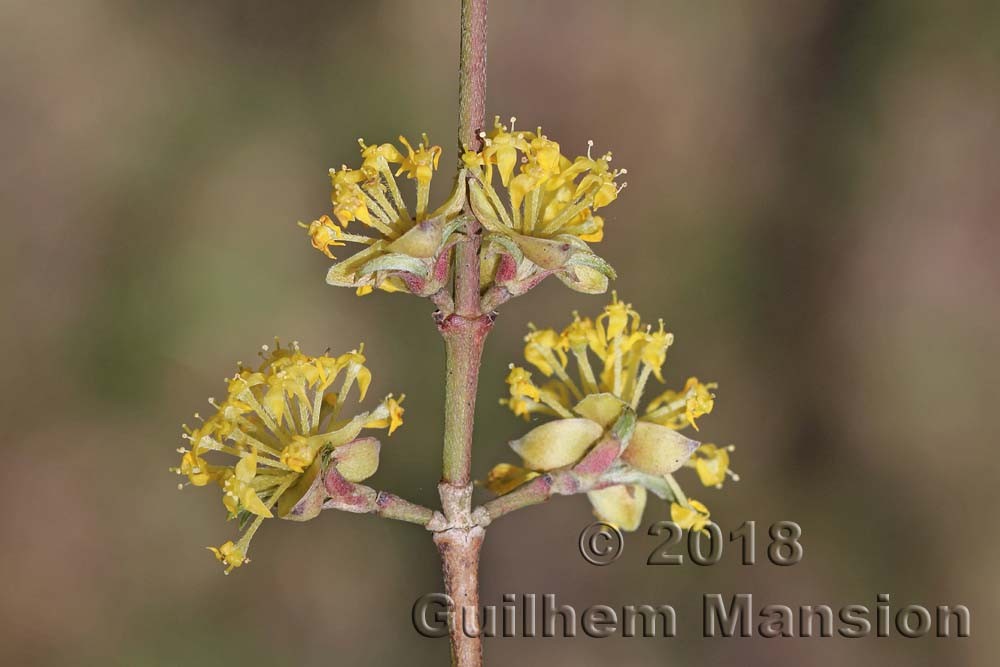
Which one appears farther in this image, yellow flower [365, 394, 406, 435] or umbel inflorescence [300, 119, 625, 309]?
yellow flower [365, 394, 406, 435]

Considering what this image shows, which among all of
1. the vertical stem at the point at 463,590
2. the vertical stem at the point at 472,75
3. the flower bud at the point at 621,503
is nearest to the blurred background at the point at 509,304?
the flower bud at the point at 621,503

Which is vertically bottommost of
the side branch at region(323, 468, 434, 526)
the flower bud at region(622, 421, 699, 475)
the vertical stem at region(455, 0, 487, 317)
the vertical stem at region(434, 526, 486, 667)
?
the vertical stem at region(434, 526, 486, 667)

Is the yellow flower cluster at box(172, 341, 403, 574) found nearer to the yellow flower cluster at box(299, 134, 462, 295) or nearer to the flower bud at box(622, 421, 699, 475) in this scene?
the yellow flower cluster at box(299, 134, 462, 295)

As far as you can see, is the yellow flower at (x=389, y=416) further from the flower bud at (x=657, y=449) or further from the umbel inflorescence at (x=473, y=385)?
the flower bud at (x=657, y=449)

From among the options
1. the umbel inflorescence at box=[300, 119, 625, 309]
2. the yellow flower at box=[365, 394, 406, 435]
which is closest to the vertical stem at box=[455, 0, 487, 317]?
the umbel inflorescence at box=[300, 119, 625, 309]

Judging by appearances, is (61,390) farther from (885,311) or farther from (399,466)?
(885,311)

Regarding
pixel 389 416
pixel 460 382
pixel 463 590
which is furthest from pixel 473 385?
pixel 463 590

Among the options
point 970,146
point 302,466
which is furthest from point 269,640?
point 970,146
